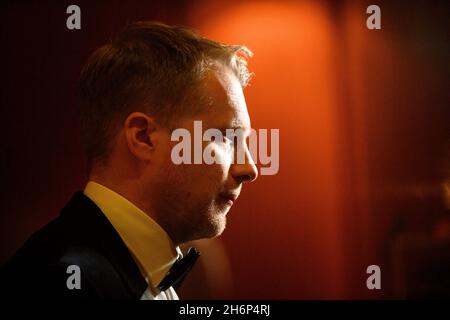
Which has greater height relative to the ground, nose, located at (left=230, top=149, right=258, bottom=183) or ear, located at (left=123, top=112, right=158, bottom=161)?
ear, located at (left=123, top=112, right=158, bottom=161)

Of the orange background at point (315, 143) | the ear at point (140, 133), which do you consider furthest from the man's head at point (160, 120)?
the orange background at point (315, 143)

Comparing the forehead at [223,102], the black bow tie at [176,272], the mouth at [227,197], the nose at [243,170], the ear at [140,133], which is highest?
the forehead at [223,102]

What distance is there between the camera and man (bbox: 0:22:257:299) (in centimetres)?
85

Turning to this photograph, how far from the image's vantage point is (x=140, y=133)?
88cm

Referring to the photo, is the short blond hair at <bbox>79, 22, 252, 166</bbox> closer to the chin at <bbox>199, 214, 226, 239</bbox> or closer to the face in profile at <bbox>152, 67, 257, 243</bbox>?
the face in profile at <bbox>152, 67, 257, 243</bbox>

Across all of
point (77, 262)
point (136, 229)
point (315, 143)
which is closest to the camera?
point (77, 262)

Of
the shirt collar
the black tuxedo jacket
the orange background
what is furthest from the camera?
the orange background

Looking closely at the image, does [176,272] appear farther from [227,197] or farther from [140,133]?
[140,133]

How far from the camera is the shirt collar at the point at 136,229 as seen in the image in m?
0.85

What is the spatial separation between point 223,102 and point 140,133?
0.19 meters

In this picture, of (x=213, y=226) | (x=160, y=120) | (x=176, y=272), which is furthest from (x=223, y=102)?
(x=176, y=272)

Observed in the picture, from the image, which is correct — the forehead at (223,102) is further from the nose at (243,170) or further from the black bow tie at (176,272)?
the black bow tie at (176,272)

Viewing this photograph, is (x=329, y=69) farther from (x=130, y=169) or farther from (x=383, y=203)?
(x=130, y=169)

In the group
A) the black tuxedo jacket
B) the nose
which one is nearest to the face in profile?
the nose
